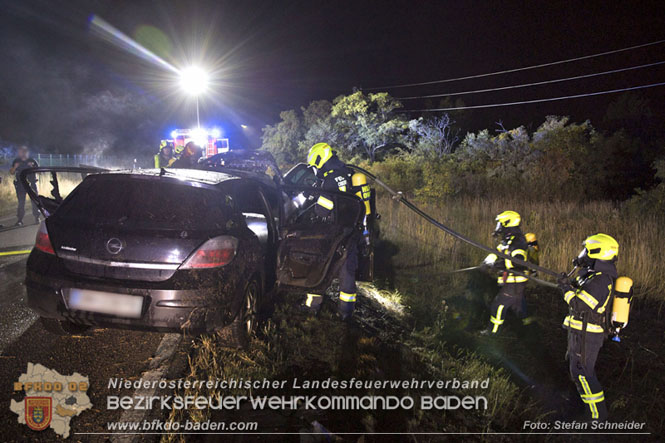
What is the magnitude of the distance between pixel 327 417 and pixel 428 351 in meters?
1.58

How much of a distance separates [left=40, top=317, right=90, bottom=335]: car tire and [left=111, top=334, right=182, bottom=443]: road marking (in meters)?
0.71

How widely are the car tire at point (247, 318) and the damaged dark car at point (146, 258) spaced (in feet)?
0.04

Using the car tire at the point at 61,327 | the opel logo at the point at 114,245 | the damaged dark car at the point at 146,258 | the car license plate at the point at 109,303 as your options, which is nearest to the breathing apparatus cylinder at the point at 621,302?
the damaged dark car at the point at 146,258

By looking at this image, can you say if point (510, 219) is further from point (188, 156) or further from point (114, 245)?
point (188, 156)

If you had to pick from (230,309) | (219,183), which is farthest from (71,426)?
(219,183)

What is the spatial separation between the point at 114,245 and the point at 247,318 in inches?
49.7

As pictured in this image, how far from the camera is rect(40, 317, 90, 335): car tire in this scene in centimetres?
320

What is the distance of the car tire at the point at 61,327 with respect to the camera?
320 cm

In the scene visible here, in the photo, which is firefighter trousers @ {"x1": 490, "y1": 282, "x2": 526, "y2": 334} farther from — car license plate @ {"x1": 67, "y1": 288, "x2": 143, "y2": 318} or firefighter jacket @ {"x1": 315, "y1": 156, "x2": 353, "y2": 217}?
car license plate @ {"x1": 67, "y1": 288, "x2": 143, "y2": 318}

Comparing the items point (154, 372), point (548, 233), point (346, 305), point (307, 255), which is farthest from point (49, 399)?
point (548, 233)

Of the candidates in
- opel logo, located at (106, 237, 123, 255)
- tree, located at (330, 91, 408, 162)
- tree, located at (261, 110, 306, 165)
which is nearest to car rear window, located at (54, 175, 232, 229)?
opel logo, located at (106, 237, 123, 255)

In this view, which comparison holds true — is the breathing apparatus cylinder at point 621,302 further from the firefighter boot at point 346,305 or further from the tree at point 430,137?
the tree at point 430,137

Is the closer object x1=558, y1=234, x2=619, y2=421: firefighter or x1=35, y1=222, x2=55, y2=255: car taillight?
x1=35, y1=222, x2=55, y2=255: car taillight

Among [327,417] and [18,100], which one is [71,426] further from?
[18,100]
